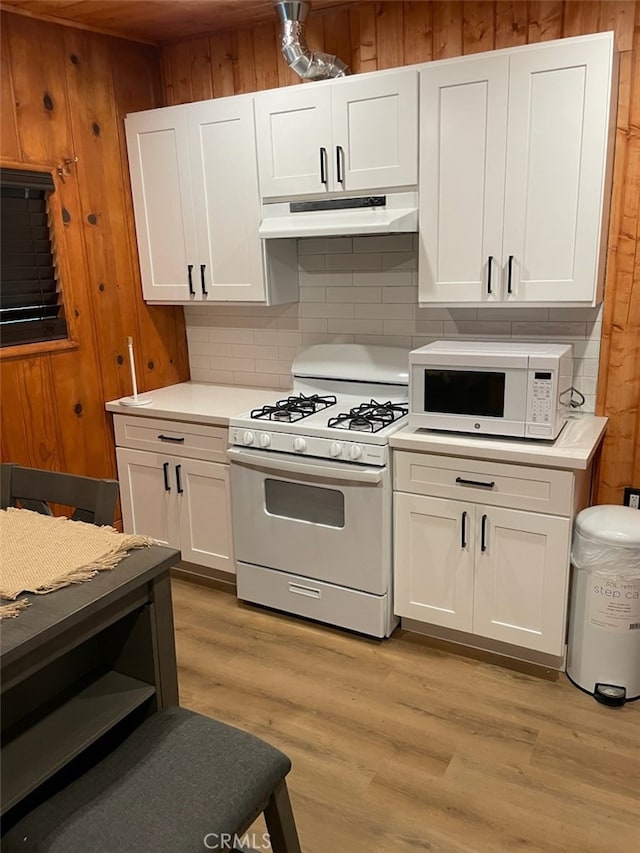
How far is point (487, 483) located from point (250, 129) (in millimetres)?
1906

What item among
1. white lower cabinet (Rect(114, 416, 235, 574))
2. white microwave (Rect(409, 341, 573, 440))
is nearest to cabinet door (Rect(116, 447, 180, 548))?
white lower cabinet (Rect(114, 416, 235, 574))

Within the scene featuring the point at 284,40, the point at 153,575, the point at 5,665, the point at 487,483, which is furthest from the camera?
the point at 284,40

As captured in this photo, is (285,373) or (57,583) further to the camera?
(285,373)

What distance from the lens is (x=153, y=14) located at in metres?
3.10

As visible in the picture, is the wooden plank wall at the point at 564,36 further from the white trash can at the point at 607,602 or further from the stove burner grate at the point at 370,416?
the stove burner grate at the point at 370,416

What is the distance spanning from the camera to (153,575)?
61.4 inches

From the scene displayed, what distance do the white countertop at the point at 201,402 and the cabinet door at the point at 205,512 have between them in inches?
9.2

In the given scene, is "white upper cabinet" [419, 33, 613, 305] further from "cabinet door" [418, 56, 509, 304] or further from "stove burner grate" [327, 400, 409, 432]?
"stove burner grate" [327, 400, 409, 432]

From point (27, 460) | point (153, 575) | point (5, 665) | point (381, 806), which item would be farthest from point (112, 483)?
point (27, 460)

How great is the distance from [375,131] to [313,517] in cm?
165

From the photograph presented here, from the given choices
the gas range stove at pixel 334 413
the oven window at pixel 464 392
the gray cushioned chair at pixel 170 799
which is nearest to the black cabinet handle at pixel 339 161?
the gas range stove at pixel 334 413

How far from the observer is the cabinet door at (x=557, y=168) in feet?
7.87

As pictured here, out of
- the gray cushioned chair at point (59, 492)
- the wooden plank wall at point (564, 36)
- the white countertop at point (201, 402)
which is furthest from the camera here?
the white countertop at point (201, 402)

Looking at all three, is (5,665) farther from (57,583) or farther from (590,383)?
(590,383)
